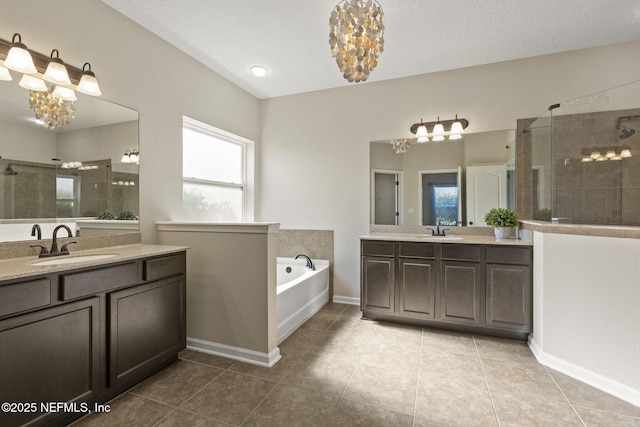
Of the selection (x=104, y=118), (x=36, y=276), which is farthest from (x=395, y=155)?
(x=36, y=276)

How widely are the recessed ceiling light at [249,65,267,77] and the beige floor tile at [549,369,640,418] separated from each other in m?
3.83

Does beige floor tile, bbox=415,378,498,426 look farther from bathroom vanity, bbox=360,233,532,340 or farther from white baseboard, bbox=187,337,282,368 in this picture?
white baseboard, bbox=187,337,282,368

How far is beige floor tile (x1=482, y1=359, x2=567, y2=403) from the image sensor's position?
1.87 metres

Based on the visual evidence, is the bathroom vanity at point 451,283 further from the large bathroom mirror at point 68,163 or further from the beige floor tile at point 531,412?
the large bathroom mirror at point 68,163

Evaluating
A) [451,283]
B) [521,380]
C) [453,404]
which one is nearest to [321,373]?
[453,404]

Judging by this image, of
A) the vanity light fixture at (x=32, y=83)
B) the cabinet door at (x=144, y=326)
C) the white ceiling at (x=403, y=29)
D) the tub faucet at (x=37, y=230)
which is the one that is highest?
the white ceiling at (x=403, y=29)

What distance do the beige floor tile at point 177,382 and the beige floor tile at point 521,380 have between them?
1.97 metres

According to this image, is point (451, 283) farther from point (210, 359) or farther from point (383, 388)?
point (210, 359)

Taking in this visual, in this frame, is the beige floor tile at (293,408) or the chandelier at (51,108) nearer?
the beige floor tile at (293,408)

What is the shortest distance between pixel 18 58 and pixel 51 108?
349mm

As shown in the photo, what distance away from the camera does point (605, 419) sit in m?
1.62

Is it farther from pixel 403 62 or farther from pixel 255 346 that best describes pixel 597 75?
pixel 255 346

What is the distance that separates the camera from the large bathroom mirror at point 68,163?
1.77 m

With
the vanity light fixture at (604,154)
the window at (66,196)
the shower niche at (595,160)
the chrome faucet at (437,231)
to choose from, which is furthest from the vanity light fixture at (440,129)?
the window at (66,196)
